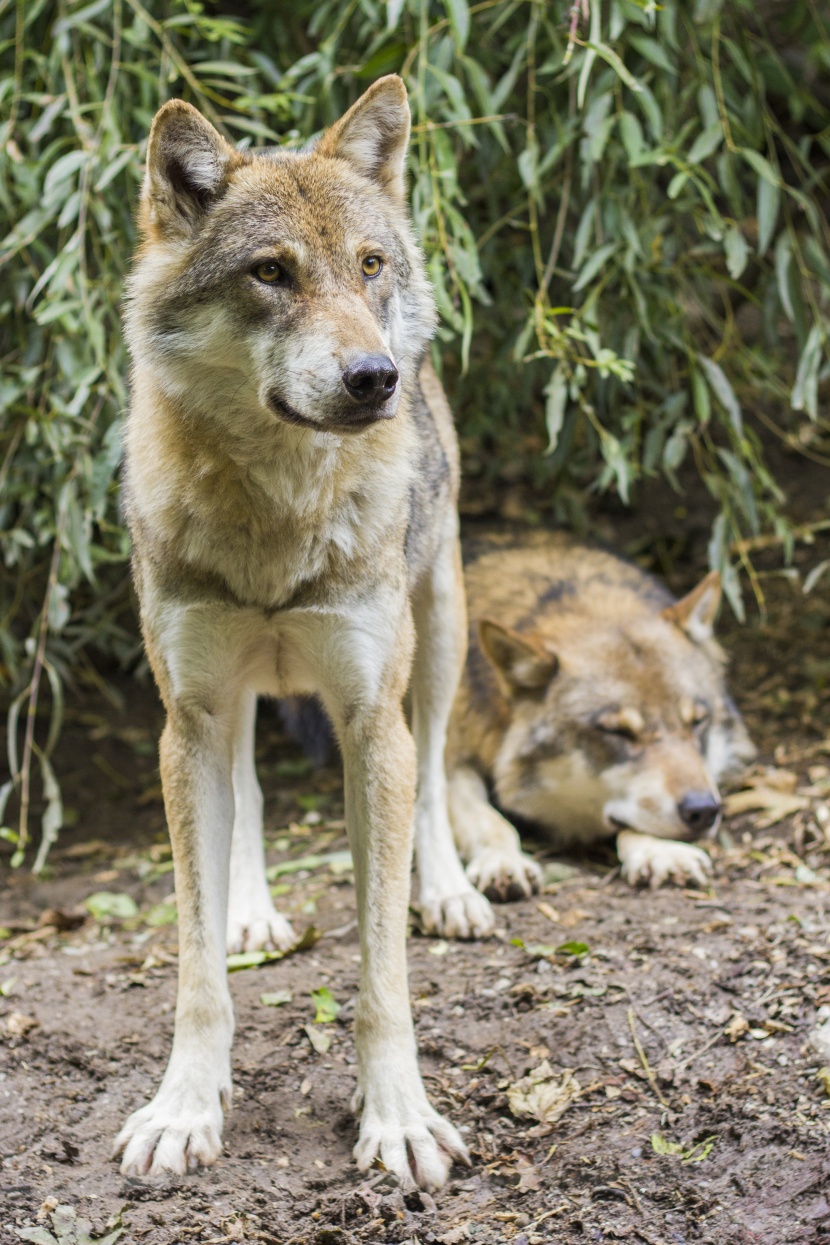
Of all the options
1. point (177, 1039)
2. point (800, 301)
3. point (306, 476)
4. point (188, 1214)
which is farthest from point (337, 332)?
point (800, 301)

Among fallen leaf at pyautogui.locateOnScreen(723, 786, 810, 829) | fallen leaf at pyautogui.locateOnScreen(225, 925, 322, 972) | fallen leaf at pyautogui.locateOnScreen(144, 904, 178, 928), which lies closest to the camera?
fallen leaf at pyautogui.locateOnScreen(225, 925, 322, 972)

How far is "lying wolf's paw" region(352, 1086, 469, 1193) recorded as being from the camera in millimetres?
2805

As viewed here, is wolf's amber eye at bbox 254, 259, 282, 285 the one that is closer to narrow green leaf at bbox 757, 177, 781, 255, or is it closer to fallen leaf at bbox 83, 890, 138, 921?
narrow green leaf at bbox 757, 177, 781, 255

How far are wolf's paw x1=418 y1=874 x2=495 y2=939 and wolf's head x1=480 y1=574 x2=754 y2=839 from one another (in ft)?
2.83

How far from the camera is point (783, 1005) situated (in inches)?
132

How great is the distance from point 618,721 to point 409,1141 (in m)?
2.37

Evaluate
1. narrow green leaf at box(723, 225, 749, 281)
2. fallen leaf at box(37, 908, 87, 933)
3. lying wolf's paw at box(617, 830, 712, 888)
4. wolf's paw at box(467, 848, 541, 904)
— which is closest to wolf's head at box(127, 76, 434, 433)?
narrow green leaf at box(723, 225, 749, 281)

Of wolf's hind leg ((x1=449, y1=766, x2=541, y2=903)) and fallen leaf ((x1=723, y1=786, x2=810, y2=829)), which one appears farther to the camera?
fallen leaf ((x1=723, y1=786, x2=810, y2=829))

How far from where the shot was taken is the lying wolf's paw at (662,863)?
14.7 feet

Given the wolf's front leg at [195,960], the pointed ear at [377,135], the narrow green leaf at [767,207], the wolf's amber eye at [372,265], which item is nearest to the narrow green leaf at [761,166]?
the narrow green leaf at [767,207]

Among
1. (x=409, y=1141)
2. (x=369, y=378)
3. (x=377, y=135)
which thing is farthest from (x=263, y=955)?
(x=377, y=135)

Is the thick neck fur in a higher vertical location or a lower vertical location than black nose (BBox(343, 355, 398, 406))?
lower

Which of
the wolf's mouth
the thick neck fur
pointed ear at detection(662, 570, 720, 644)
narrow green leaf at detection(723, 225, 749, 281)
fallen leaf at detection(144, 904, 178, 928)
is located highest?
narrow green leaf at detection(723, 225, 749, 281)

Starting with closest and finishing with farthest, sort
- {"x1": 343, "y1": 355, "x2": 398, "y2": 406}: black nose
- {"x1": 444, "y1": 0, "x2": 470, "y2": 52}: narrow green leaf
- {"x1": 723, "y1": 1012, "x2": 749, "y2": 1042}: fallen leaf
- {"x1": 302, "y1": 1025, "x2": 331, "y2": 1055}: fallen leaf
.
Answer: {"x1": 343, "y1": 355, "x2": 398, "y2": 406}: black nose → {"x1": 723, "y1": 1012, "x2": 749, "y2": 1042}: fallen leaf → {"x1": 302, "y1": 1025, "x2": 331, "y2": 1055}: fallen leaf → {"x1": 444, "y1": 0, "x2": 470, "y2": 52}: narrow green leaf
